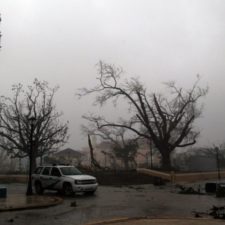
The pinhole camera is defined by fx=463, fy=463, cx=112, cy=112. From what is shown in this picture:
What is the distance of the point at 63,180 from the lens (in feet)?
86.3

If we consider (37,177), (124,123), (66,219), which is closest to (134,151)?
(124,123)

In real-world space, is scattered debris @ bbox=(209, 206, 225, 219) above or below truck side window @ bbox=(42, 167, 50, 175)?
below

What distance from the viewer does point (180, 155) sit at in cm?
10262

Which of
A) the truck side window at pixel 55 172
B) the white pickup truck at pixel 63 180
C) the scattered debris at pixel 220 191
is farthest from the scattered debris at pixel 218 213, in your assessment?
the truck side window at pixel 55 172

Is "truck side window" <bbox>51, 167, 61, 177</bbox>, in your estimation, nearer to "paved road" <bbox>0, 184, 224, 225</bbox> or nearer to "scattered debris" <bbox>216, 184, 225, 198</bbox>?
"paved road" <bbox>0, 184, 224, 225</bbox>

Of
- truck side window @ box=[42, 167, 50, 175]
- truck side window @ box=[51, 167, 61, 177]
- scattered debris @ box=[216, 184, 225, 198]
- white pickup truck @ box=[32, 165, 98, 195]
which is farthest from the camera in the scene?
truck side window @ box=[42, 167, 50, 175]

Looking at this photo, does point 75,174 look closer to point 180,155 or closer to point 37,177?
point 37,177

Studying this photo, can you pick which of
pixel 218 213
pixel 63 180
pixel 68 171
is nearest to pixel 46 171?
pixel 68 171

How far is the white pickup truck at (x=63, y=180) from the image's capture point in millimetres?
25609

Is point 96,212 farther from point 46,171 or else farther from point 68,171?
point 46,171

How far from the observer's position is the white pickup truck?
2561 centimetres

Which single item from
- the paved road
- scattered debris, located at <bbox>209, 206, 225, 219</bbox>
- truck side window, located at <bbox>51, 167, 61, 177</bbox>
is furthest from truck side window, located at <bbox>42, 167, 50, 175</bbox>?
scattered debris, located at <bbox>209, 206, 225, 219</bbox>

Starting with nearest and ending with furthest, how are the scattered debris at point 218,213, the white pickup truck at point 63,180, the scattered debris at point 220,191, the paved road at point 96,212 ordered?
the scattered debris at point 218,213 → the paved road at point 96,212 → the scattered debris at point 220,191 → the white pickup truck at point 63,180

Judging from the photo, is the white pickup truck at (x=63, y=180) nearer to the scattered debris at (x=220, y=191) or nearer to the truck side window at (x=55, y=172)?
the truck side window at (x=55, y=172)
